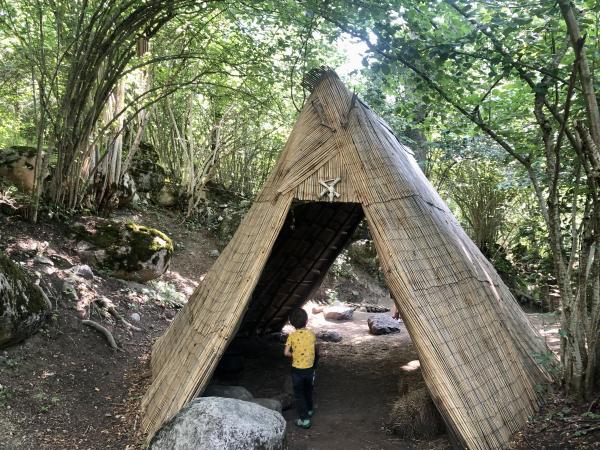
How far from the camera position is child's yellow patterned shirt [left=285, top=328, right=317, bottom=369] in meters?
4.65

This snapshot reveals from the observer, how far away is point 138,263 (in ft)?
26.0

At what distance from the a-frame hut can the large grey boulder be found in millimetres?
196

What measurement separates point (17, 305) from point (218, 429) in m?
2.83

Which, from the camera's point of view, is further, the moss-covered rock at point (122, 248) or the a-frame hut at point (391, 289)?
the moss-covered rock at point (122, 248)

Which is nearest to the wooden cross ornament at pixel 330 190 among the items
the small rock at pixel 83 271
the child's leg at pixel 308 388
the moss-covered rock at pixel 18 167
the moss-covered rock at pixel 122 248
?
the child's leg at pixel 308 388

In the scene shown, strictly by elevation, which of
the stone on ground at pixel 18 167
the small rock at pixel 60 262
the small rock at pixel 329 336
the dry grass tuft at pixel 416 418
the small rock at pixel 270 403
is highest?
the stone on ground at pixel 18 167

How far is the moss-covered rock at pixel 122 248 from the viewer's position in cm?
762

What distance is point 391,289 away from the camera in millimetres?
4062

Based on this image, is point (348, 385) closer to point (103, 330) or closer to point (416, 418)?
point (416, 418)

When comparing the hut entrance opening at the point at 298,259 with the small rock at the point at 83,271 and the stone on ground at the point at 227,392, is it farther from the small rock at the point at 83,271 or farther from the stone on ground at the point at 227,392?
the small rock at the point at 83,271

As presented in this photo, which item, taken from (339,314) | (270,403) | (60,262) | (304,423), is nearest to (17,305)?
(60,262)

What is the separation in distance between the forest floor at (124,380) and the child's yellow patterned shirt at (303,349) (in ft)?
2.08

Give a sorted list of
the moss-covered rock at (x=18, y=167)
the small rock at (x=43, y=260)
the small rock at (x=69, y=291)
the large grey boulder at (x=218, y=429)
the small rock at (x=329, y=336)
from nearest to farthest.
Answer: the large grey boulder at (x=218, y=429)
the small rock at (x=69, y=291)
the small rock at (x=43, y=260)
the small rock at (x=329, y=336)
the moss-covered rock at (x=18, y=167)

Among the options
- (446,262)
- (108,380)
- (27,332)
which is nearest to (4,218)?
(27,332)
